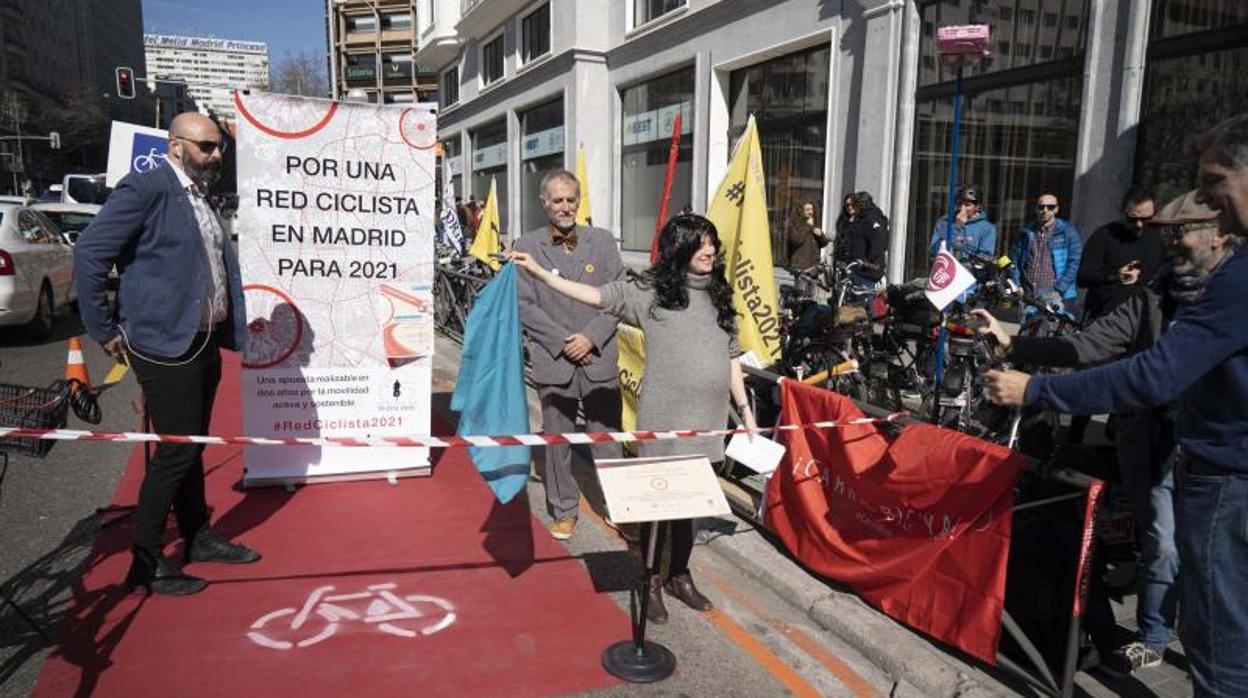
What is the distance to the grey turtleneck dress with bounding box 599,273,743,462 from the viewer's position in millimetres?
3537

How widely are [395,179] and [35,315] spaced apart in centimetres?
799

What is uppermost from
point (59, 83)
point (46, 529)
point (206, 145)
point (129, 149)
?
point (59, 83)

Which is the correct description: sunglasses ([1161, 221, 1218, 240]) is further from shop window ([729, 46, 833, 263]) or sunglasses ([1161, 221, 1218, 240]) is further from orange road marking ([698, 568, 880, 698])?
shop window ([729, 46, 833, 263])

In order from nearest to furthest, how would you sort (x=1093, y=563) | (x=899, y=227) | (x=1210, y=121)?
(x=1093, y=563)
(x=1210, y=121)
(x=899, y=227)

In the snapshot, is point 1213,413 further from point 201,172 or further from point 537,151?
point 537,151

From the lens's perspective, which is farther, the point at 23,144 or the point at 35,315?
the point at 23,144

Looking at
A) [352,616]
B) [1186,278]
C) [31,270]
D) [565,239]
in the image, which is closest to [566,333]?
[565,239]

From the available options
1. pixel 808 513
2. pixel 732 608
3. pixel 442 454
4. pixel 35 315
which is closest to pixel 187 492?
pixel 442 454

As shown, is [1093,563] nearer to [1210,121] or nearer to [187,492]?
[187,492]

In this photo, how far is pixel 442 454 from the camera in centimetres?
606

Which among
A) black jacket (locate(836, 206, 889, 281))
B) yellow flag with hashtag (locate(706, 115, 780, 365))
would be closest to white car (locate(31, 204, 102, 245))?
black jacket (locate(836, 206, 889, 281))

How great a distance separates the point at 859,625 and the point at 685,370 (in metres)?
1.34

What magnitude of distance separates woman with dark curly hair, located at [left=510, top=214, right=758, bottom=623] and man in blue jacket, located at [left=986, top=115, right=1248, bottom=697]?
1592mm

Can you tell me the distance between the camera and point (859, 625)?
3.49 m
